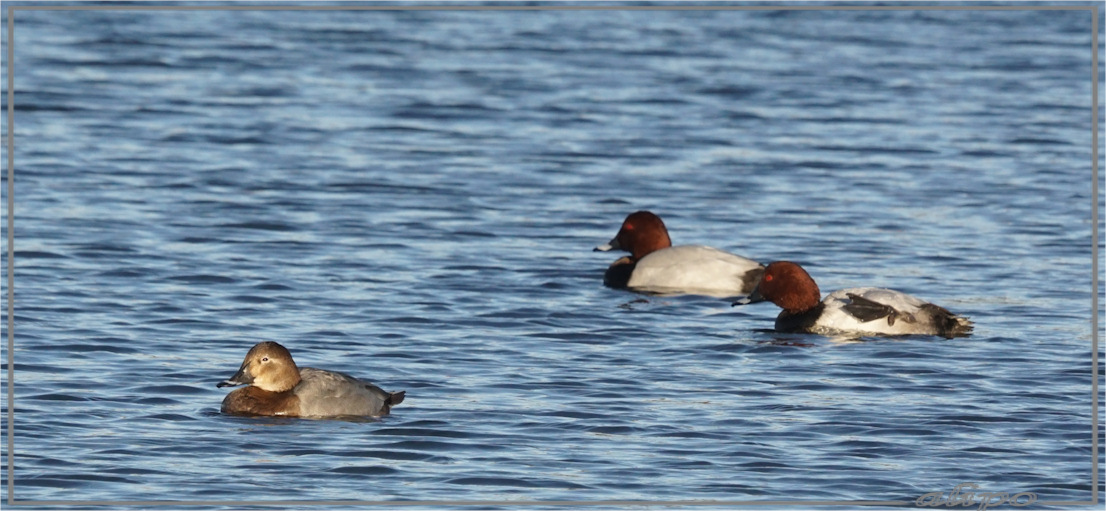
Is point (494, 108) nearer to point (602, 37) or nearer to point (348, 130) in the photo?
point (348, 130)

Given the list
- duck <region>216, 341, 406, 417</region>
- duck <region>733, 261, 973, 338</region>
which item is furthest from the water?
duck <region>733, 261, 973, 338</region>

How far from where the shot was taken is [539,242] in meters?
17.5

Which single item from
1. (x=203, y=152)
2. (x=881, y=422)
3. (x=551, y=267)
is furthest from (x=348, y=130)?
(x=881, y=422)

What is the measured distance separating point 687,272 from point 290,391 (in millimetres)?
5670

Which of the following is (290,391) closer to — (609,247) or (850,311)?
(850,311)

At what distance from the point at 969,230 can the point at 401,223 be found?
562cm

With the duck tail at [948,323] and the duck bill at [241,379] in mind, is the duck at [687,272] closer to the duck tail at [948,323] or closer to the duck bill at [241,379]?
the duck tail at [948,323]

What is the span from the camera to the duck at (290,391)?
1042 centimetres

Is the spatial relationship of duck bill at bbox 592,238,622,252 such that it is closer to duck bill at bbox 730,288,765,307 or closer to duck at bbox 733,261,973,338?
duck bill at bbox 730,288,765,307

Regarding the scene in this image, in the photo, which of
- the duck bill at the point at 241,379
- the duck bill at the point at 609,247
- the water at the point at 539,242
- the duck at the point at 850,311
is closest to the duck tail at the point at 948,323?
the duck at the point at 850,311

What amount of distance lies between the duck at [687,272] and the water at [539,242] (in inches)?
11.4

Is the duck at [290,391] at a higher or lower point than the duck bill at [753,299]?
higher

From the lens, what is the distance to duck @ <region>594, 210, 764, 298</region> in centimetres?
1526

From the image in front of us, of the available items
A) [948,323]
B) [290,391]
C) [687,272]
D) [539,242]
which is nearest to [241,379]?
[290,391]
